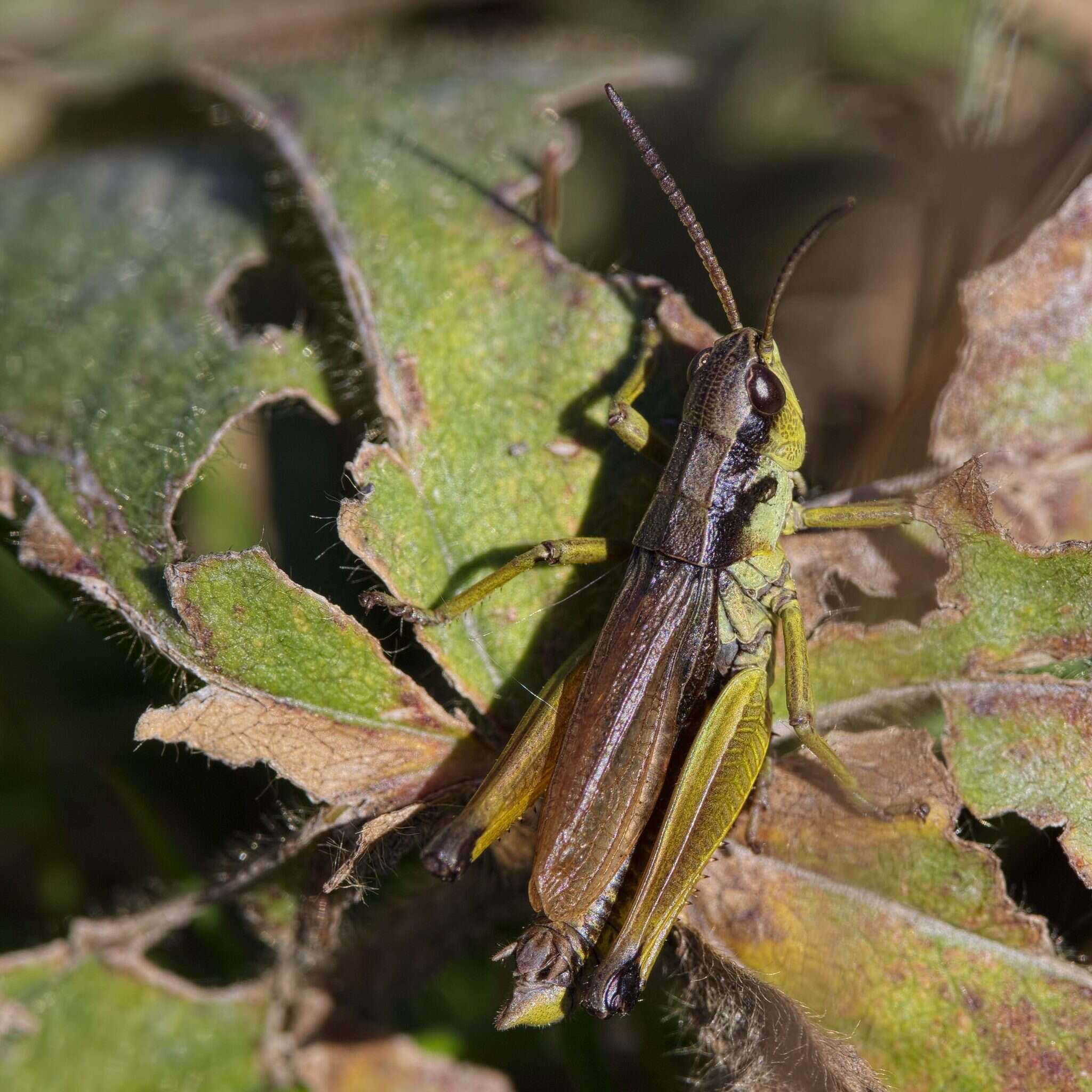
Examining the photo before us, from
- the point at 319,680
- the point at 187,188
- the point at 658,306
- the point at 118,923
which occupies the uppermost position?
the point at 658,306

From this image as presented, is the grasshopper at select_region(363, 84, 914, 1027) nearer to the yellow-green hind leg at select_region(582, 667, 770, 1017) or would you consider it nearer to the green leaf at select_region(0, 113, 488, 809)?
the yellow-green hind leg at select_region(582, 667, 770, 1017)

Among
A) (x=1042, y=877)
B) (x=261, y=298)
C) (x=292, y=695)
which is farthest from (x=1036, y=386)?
(x=261, y=298)

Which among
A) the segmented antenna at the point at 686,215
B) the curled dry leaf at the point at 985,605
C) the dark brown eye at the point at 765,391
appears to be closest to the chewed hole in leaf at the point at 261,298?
the segmented antenna at the point at 686,215

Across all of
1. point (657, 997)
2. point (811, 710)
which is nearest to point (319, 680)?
point (811, 710)

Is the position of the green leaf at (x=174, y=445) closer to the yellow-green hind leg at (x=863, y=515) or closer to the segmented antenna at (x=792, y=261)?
the yellow-green hind leg at (x=863, y=515)

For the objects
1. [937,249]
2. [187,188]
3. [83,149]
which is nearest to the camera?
[187,188]

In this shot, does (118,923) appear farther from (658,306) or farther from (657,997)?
(658,306)

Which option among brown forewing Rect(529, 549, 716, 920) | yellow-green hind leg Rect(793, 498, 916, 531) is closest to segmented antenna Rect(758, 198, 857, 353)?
yellow-green hind leg Rect(793, 498, 916, 531)
